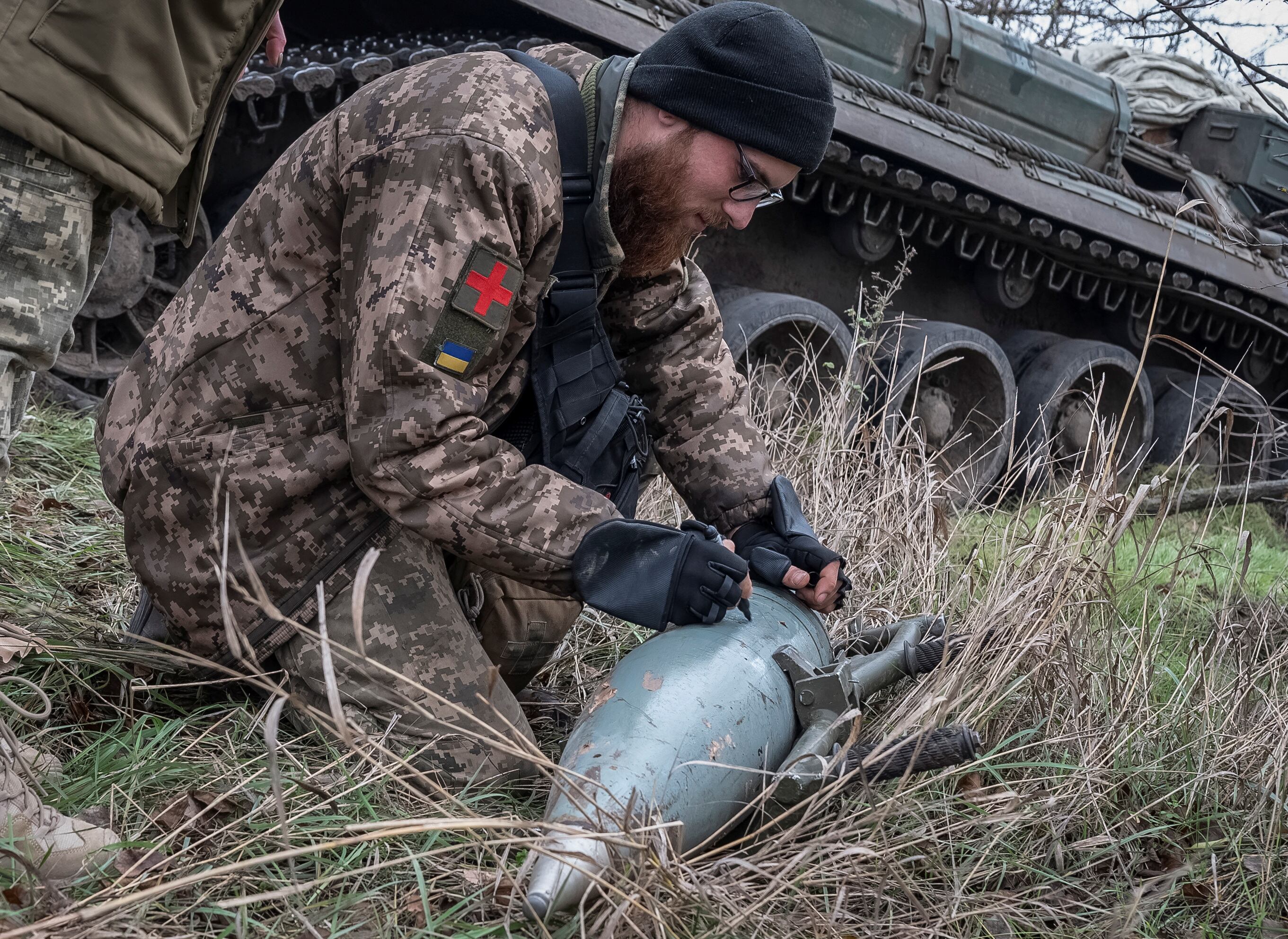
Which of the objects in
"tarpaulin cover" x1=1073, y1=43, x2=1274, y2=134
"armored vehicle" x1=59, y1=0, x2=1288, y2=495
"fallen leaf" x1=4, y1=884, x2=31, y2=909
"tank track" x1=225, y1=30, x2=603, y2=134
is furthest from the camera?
"tarpaulin cover" x1=1073, y1=43, x2=1274, y2=134

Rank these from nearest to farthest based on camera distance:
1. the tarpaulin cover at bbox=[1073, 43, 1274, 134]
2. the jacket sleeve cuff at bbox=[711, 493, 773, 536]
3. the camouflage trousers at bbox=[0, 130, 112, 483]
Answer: the camouflage trousers at bbox=[0, 130, 112, 483]
the jacket sleeve cuff at bbox=[711, 493, 773, 536]
the tarpaulin cover at bbox=[1073, 43, 1274, 134]

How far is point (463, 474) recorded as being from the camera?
2.12m

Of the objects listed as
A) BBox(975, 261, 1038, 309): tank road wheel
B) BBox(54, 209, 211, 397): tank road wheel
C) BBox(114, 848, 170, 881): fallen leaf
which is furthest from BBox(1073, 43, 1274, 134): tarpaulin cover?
BBox(114, 848, 170, 881): fallen leaf

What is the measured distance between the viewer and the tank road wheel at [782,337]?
17.9 ft

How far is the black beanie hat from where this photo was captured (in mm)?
2379

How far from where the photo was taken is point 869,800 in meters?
2.04

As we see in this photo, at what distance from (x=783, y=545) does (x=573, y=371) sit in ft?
2.12

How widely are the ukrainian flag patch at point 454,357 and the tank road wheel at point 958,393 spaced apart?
12.8ft

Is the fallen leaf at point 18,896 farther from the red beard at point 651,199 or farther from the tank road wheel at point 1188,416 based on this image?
the tank road wheel at point 1188,416

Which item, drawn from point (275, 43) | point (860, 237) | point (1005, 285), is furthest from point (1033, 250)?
point (275, 43)

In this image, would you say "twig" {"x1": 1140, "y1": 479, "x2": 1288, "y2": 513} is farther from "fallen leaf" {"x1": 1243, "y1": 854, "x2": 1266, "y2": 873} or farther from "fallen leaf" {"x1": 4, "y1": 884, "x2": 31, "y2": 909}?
"fallen leaf" {"x1": 4, "y1": 884, "x2": 31, "y2": 909}

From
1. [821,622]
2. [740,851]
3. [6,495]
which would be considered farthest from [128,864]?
[6,495]

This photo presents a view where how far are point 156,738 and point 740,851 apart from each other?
1060 millimetres

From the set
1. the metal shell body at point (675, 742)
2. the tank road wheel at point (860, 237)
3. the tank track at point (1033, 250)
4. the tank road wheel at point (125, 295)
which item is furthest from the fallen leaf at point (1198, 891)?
the tank road wheel at point (860, 237)
